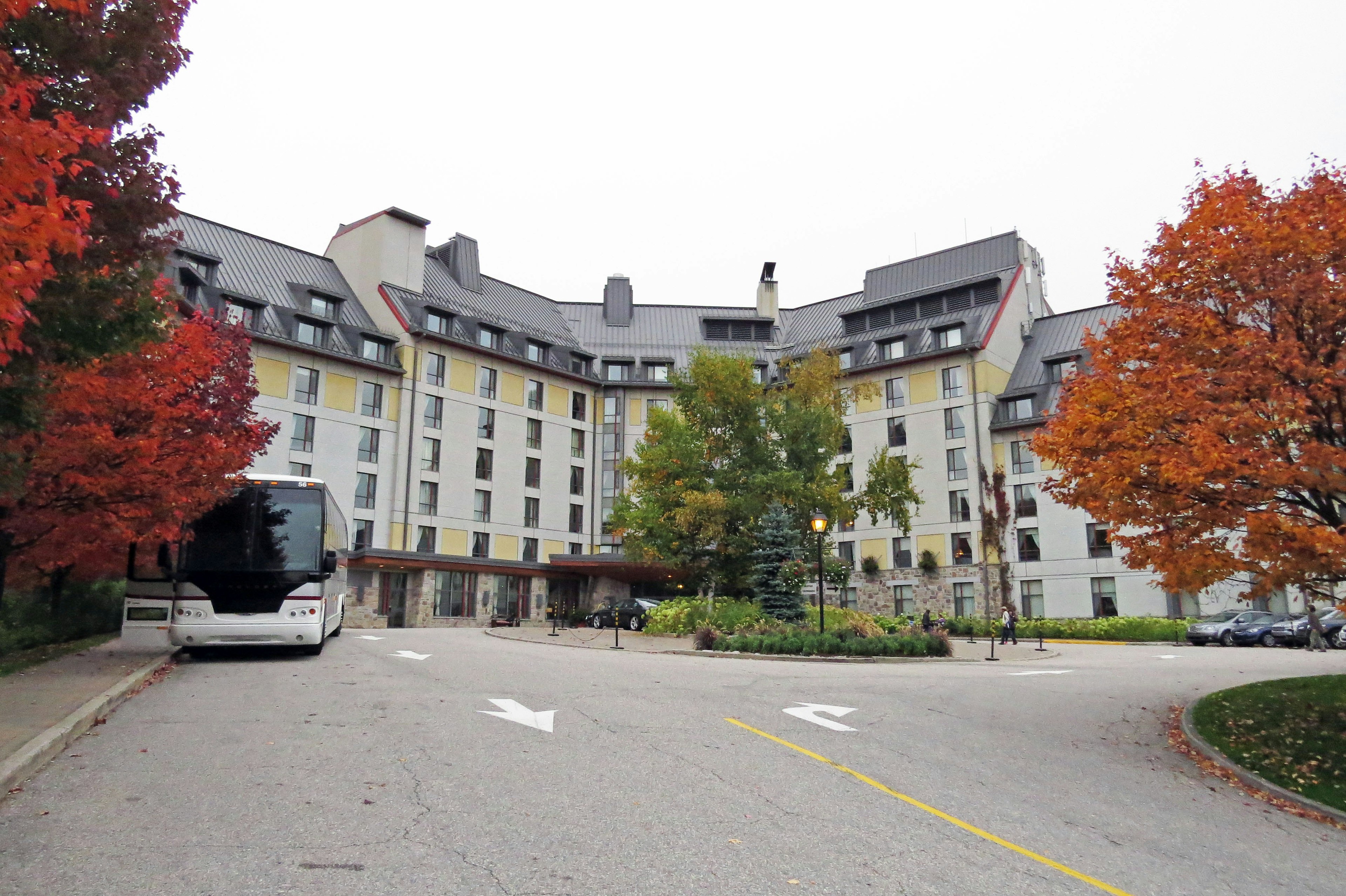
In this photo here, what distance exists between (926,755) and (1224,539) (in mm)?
4448

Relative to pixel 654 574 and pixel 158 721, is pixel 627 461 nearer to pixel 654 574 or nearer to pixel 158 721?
pixel 654 574

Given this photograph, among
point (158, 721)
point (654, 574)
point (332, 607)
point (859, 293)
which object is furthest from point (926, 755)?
point (859, 293)

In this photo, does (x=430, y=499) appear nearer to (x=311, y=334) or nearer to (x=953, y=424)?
(x=311, y=334)

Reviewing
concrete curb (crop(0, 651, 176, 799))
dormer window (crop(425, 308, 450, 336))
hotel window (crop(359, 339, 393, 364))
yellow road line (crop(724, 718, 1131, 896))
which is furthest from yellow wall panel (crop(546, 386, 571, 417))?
yellow road line (crop(724, 718, 1131, 896))

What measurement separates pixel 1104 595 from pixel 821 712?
138 ft

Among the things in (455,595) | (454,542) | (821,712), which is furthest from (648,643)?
(454,542)

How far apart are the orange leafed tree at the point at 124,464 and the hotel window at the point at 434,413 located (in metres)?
34.4

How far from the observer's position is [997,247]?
5834 cm

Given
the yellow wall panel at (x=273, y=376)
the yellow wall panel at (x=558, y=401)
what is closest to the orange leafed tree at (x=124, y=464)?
the yellow wall panel at (x=273, y=376)

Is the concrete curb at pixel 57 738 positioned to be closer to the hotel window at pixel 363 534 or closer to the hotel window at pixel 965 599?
the hotel window at pixel 363 534

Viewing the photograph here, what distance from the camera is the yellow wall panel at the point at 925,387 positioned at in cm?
5512

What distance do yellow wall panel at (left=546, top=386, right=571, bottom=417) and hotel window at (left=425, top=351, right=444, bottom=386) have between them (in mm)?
7486

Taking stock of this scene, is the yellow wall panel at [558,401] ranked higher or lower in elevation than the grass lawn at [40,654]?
higher

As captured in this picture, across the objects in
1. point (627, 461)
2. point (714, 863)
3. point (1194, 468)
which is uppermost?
point (627, 461)
